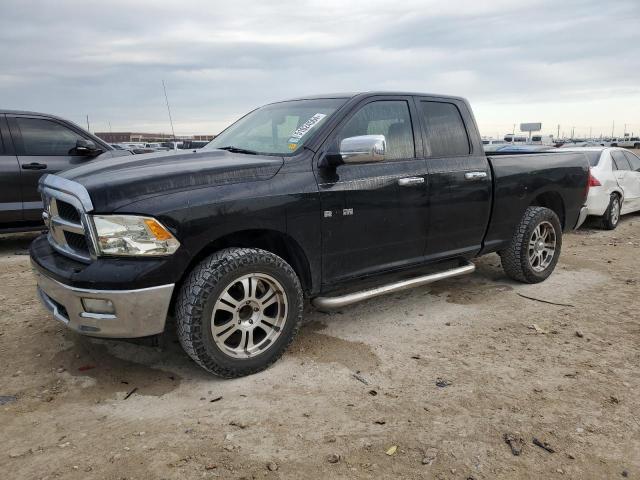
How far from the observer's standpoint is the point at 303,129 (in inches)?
148

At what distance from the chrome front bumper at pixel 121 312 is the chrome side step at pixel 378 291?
113cm

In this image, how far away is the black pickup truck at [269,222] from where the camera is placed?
288 centimetres

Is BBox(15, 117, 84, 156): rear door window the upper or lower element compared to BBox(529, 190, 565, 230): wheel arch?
upper

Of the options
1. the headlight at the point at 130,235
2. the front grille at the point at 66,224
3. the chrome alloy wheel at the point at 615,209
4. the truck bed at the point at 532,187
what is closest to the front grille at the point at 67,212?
the front grille at the point at 66,224

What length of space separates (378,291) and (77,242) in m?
2.11

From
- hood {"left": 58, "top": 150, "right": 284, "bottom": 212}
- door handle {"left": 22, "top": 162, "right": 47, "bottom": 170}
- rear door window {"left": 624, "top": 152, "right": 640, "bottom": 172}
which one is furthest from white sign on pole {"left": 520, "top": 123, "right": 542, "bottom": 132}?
hood {"left": 58, "top": 150, "right": 284, "bottom": 212}

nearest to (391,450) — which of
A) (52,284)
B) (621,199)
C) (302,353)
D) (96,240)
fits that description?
(302,353)

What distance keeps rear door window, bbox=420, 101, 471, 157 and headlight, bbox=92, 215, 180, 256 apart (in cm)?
243

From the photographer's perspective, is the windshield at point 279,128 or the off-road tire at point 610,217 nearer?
the windshield at point 279,128

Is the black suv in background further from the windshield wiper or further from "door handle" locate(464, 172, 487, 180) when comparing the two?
"door handle" locate(464, 172, 487, 180)

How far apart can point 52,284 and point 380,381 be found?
2116 mm

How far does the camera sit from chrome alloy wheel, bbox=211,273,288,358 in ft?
10.3

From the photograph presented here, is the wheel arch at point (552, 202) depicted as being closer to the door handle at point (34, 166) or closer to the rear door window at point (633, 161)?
the rear door window at point (633, 161)

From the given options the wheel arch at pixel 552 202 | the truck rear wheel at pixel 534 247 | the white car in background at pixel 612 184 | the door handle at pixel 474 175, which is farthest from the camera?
the white car in background at pixel 612 184
